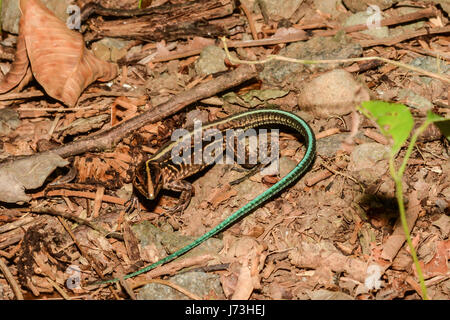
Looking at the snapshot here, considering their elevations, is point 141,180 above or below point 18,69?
below

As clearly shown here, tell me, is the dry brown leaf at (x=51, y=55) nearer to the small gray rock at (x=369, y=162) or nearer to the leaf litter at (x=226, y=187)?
the leaf litter at (x=226, y=187)

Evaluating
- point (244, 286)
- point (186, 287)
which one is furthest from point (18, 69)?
point (244, 286)

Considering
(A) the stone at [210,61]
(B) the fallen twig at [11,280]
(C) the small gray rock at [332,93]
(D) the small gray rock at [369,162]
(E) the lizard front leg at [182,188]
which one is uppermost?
(A) the stone at [210,61]

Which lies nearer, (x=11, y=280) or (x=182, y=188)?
(x=11, y=280)

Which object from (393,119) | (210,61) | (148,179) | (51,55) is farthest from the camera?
(210,61)

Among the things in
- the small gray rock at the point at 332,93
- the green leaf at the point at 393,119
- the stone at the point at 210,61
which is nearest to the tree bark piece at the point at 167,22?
A: the stone at the point at 210,61

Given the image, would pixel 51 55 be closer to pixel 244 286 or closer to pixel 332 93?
pixel 332 93

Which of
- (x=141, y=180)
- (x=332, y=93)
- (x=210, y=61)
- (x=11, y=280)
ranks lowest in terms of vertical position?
(x=11, y=280)
